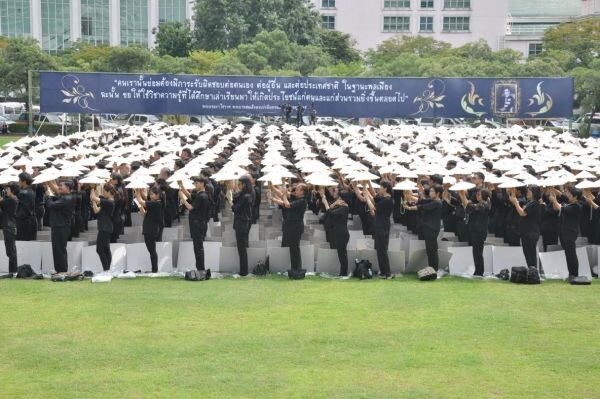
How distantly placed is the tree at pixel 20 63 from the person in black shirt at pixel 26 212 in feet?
159

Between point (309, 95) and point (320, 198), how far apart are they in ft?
76.7

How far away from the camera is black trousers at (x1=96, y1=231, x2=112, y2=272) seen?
17.1 meters

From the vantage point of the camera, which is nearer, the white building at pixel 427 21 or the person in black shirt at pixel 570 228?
the person in black shirt at pixel 570 228

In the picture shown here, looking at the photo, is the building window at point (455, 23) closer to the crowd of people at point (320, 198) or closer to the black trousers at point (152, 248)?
the crowd of people at point (320, 198)

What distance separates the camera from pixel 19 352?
463 inches

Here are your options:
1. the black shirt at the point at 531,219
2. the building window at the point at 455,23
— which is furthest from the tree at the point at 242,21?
the black shirt at the point at 531,219

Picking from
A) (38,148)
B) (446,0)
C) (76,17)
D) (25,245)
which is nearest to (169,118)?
(38,148)

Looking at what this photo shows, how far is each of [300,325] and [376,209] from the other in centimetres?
456

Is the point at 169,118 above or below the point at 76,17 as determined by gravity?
below

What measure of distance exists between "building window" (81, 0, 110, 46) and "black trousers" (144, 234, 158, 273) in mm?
78955

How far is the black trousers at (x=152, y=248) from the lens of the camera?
56.3 feet

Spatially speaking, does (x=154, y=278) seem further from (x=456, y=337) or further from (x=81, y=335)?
(x=456, y=337)

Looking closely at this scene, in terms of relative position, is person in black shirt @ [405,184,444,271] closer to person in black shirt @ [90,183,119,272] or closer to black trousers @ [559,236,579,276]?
black trousers @ [559,236,579,276]

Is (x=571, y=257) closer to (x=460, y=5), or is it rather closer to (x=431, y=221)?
(x=431, y=221)
